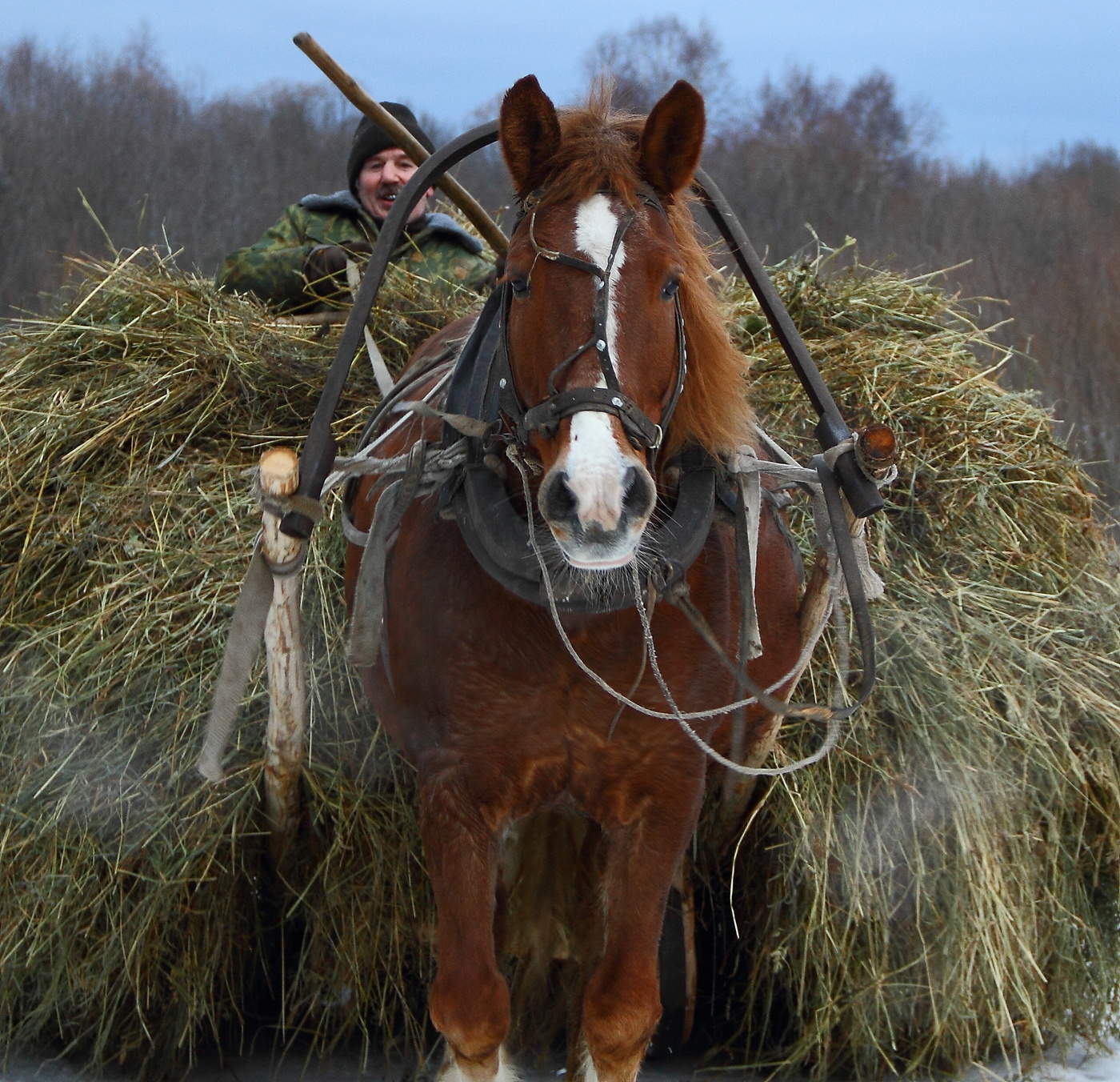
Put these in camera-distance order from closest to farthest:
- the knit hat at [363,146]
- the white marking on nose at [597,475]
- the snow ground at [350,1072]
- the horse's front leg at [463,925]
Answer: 1. the white marking on nose at [597,475]
2. the horse's front leg at [463,925]
3. the snow ground at [350,1072]
4. the knit hat at [363,146]

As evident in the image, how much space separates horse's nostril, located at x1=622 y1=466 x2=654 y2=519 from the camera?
1.98 m

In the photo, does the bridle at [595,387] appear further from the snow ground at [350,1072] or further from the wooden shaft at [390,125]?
the snow ground at [350,1072]

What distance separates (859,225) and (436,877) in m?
17.6

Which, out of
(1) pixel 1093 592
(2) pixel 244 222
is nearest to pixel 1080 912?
(1) pixel 1093 592

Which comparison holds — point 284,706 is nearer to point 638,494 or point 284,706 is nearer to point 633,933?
point 633,933

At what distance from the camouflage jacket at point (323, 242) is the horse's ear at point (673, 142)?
1926mm

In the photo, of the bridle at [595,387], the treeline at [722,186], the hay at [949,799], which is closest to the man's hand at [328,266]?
the hay at [949,799]

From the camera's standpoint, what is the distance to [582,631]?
244 centimetres

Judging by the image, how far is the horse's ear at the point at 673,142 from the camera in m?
2.27

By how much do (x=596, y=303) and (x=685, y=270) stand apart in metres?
0.26

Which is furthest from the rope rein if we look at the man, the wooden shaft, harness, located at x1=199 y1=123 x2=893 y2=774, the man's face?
the man's face

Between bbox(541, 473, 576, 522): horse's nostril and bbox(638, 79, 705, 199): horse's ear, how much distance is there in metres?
0.62

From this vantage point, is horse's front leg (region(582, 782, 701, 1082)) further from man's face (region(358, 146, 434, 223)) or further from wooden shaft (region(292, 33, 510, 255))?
man's face (region(358, 146, 434, 223))

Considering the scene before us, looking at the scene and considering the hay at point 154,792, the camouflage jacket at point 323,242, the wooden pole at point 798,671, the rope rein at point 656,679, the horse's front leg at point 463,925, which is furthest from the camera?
the camouflage jacket at point 323,242
